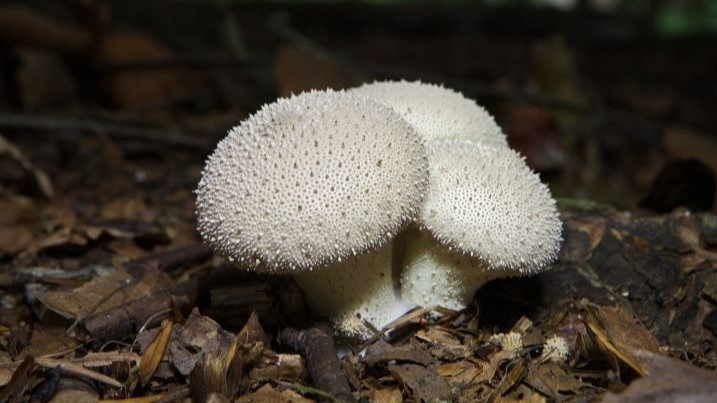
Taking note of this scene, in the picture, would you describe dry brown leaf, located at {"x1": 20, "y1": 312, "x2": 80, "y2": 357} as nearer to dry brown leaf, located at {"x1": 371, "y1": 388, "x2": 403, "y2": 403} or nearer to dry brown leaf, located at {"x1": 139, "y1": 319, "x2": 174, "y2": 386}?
dry brown leaf, located at {"x1": 139, "y1": 319, "x2": 174, "y2": 386}

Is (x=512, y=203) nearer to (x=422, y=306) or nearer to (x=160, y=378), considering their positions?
(x=422, y=306)

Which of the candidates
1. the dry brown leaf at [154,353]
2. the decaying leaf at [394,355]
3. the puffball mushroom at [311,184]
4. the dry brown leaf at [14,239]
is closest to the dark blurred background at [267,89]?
the dry brown leaf at [14,239]

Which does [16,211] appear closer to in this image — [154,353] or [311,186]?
[154,353]

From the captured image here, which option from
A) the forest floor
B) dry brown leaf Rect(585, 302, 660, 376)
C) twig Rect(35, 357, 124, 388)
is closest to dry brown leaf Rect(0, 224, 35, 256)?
the forest floor

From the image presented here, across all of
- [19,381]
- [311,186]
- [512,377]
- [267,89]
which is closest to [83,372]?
[19,381]

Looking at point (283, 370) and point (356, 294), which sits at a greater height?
point (356, 294)

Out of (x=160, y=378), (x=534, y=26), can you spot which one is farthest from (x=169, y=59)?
(x=534, y=26)
